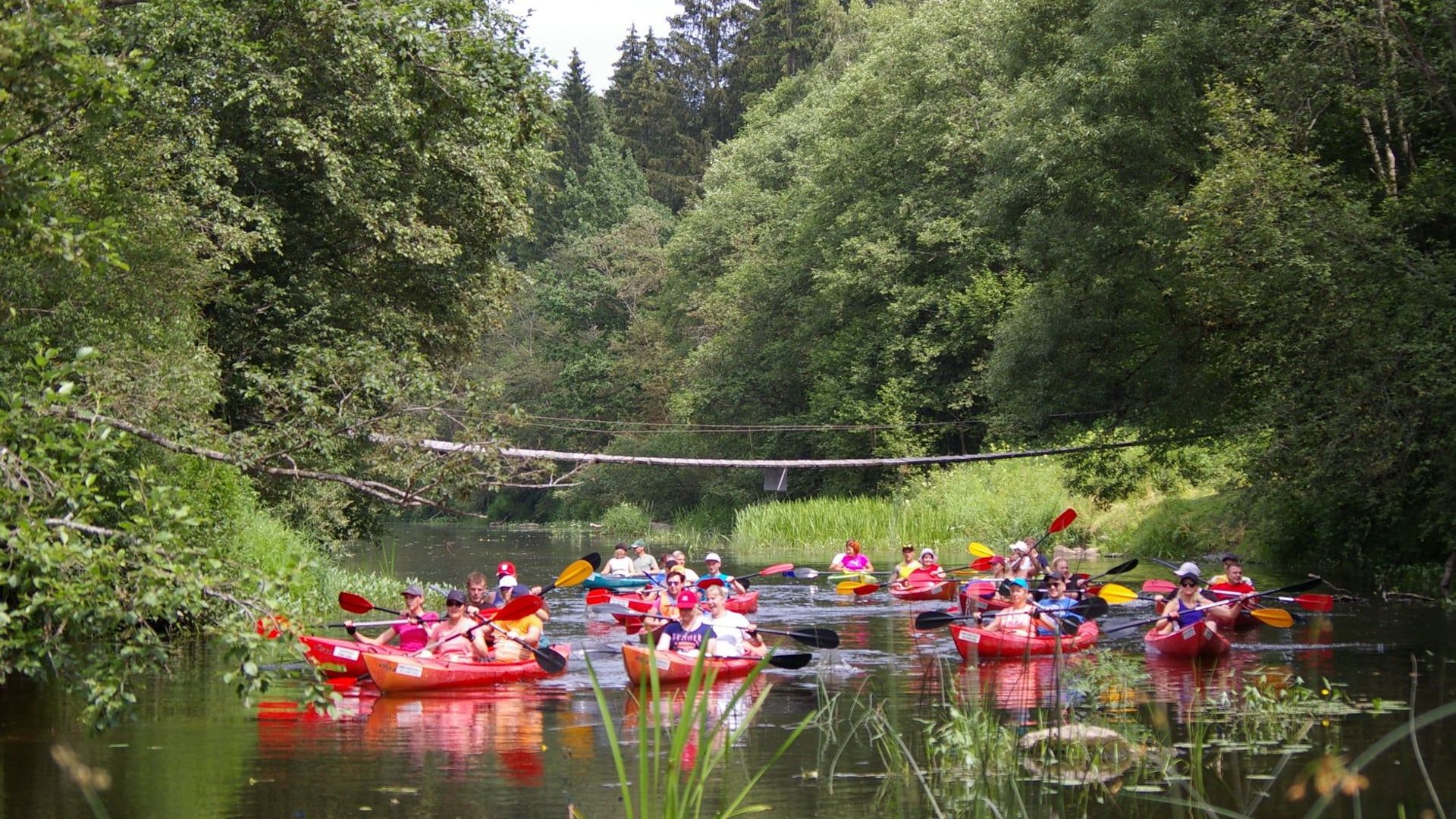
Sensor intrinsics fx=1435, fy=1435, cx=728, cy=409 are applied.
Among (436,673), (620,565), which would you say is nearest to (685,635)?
(436,673)

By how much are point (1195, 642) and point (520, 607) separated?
242 inches

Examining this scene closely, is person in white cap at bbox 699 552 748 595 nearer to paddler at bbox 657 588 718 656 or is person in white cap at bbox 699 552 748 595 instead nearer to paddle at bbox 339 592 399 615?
paddler at bbox 657 588 718 656

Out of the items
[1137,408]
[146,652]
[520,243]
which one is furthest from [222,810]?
[520,243]

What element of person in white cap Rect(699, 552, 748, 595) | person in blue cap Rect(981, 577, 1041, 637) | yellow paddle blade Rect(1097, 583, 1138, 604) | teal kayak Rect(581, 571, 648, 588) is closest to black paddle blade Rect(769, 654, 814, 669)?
person in blue cap Rect(981, 577, 1041, 637)

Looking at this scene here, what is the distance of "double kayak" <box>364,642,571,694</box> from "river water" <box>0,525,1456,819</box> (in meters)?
0.19

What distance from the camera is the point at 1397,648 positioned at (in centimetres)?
1344

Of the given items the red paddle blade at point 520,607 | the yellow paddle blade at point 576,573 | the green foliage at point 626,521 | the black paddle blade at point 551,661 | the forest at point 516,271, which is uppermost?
the forest at point 516,271

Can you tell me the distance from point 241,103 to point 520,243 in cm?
Result: 4952

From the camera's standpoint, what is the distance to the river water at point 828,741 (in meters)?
7.18

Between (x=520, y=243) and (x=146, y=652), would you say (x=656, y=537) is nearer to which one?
(x=520, y=243)

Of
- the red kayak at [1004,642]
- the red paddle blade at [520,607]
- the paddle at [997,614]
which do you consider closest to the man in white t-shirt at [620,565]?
the paddle at [997,614]

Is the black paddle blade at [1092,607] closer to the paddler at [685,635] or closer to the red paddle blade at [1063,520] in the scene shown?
the paddler at [685,635]

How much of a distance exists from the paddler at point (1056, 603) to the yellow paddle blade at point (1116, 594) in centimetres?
37

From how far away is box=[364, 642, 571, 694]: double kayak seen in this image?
11.7 metres
